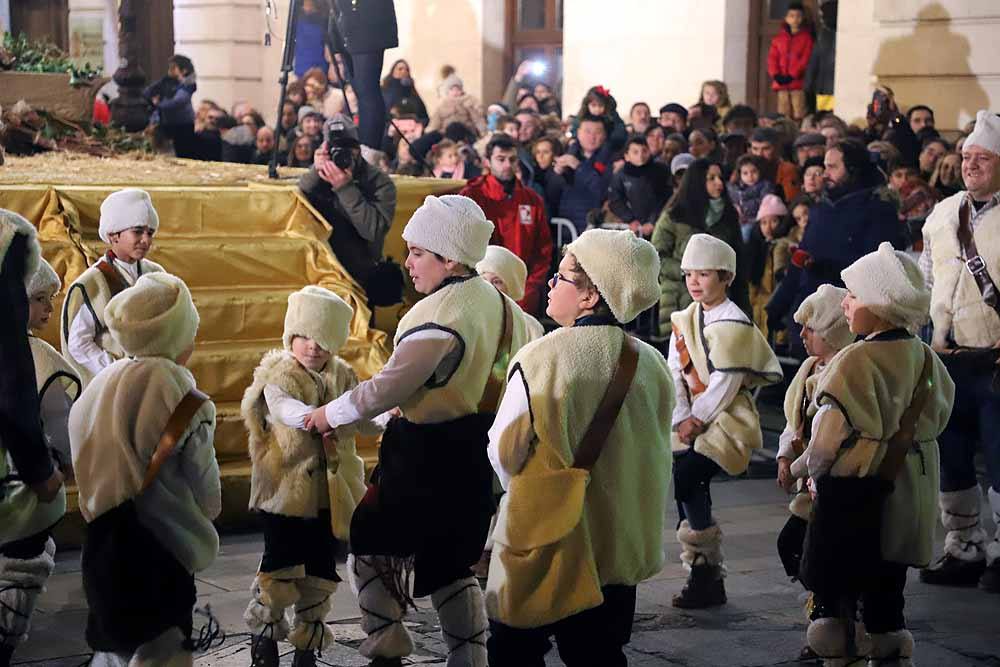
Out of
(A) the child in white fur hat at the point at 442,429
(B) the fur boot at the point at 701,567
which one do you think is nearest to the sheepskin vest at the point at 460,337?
(A) the child in white fur hat at the point at 442,429

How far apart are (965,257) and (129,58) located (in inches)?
325

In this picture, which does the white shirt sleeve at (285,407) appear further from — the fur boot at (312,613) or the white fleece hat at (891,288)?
the white fleece hat at (891,288)

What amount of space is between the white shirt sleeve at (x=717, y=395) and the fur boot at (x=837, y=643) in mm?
1425

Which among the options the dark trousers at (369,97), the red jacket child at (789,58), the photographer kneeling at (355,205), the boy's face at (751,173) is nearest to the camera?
the photographer kneeling at (355,205)

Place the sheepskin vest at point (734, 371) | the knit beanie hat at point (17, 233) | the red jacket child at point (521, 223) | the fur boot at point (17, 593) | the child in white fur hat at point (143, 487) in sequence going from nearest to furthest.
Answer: the child in white fur hat at point (143, 487)
the knit beanie hat at point (17, 233)
the fur boot at point (17, 593)
the sheepskin vest at point (734, 371)
the red jacket child at point (521, 223)

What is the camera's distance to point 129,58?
13695 mm

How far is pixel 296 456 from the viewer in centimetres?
612

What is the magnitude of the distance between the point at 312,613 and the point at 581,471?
5.55ft

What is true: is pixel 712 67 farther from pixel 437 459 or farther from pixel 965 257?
pixel 437 459

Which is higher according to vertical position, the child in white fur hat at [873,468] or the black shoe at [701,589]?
the child in white fur hat at [873,468]

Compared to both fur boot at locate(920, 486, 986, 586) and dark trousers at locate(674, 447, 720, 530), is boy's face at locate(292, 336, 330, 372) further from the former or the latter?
fur boot at locate(920, 486, 986, 586)

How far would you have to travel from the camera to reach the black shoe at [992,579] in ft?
24.6

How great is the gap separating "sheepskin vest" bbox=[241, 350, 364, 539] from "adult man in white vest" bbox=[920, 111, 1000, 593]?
2900 mm

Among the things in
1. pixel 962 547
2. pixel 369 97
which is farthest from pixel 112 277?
pixel 369 97
